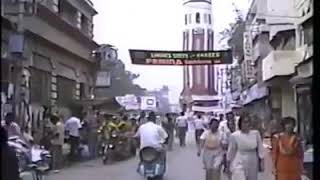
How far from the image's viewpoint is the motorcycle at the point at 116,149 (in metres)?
21.6

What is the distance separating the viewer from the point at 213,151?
12.2 metres

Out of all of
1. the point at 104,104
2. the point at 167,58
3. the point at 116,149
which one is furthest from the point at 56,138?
the point at 104,104

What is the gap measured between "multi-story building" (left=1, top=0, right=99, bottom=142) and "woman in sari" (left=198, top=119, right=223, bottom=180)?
6.06m

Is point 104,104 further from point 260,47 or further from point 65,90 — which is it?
point 260,47

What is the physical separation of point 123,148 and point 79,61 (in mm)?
10351

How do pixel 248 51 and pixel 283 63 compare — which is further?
pixel 248 51

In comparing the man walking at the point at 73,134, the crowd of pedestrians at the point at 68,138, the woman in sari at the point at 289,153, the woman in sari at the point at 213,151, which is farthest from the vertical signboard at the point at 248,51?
the woman in sari at the point at 289,153

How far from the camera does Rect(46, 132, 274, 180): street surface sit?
17141 millimetres

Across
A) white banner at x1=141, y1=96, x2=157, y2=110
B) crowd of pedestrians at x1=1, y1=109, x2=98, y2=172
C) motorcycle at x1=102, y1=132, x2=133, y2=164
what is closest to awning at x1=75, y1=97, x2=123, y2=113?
white banner at x1=141, y1=96, x2=157, y2=110

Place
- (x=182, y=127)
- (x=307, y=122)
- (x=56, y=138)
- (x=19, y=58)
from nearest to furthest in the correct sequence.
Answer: (x=307, y=122)
(x=19, y=58)
(x=56, y=138)
(x=182, y=127)

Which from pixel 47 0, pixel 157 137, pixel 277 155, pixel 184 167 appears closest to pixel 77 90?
pixel 47 0

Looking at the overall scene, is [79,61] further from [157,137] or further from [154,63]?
[154,63]

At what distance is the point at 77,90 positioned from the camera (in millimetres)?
32094

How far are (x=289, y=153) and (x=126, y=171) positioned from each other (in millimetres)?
9654
